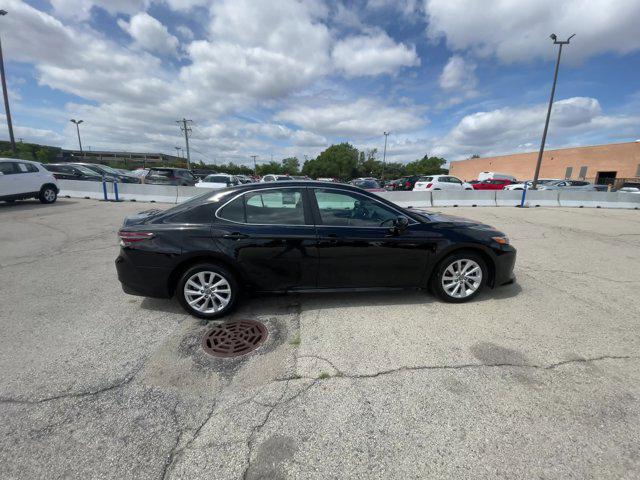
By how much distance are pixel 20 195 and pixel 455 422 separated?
14259 millimetres

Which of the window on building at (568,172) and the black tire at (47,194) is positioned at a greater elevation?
the window on building at (568,172)

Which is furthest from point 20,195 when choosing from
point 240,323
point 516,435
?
point 516,435

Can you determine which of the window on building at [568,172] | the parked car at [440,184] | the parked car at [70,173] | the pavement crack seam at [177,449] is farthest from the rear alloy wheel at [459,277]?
the window on building at [568,172]

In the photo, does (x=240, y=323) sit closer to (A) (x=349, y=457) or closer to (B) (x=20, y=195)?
(A) (x=349, y=457)

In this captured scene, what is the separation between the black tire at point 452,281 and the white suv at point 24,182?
521 inches

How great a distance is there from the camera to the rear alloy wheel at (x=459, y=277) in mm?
3658

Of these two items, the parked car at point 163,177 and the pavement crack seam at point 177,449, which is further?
the parked car at point 163,177

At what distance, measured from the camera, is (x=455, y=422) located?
2.01m

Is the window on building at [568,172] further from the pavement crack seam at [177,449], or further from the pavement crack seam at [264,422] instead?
the pavement crack seam at [177,449]

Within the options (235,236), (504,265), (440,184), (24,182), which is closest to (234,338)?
(235,236)

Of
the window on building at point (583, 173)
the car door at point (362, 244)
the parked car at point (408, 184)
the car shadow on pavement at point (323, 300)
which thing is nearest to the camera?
the car door at point (362, 244)

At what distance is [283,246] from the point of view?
326 cm

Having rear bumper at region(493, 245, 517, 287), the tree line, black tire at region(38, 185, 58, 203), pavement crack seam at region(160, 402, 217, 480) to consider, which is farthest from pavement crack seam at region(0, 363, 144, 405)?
the tree line

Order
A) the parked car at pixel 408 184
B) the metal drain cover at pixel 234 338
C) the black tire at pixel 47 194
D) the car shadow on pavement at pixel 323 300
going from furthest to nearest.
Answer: the parked car at pixel 408 184 → the black tire at pixel 47 194 → the car shadow on pavement at pixel 323 300 → the metal drain cover at pixel 234 338
